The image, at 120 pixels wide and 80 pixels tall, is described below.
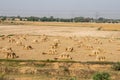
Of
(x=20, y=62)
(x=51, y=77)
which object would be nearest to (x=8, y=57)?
(x=20, y=62)

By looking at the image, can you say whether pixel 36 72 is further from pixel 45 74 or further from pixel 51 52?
→ pixel 51 52

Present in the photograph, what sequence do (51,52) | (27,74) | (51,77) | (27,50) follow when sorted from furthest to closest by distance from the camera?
1. (27,50)
2. (51,52)
3. (27,74)
4. (51,77)

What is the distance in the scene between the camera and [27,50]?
3142 centimetres

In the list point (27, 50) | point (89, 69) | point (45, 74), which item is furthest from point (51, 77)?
point (27, 50)

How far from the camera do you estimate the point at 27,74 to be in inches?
777

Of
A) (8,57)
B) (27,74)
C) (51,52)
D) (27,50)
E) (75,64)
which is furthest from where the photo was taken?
(27,50)

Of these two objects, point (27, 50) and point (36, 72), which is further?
point (27, 50)

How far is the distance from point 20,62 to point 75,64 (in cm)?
346

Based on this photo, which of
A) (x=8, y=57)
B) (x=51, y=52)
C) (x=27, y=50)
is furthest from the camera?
(x=27, y=50)

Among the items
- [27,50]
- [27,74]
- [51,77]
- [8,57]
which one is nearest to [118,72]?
[51,77]

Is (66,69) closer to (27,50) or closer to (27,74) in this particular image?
(27,74)

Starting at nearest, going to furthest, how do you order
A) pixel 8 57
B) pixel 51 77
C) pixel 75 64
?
pixel 51 77 → pixel 75 64 → pixel 8 57

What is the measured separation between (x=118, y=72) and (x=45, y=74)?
399cm

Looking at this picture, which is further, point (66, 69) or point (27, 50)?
point (27, 50)
